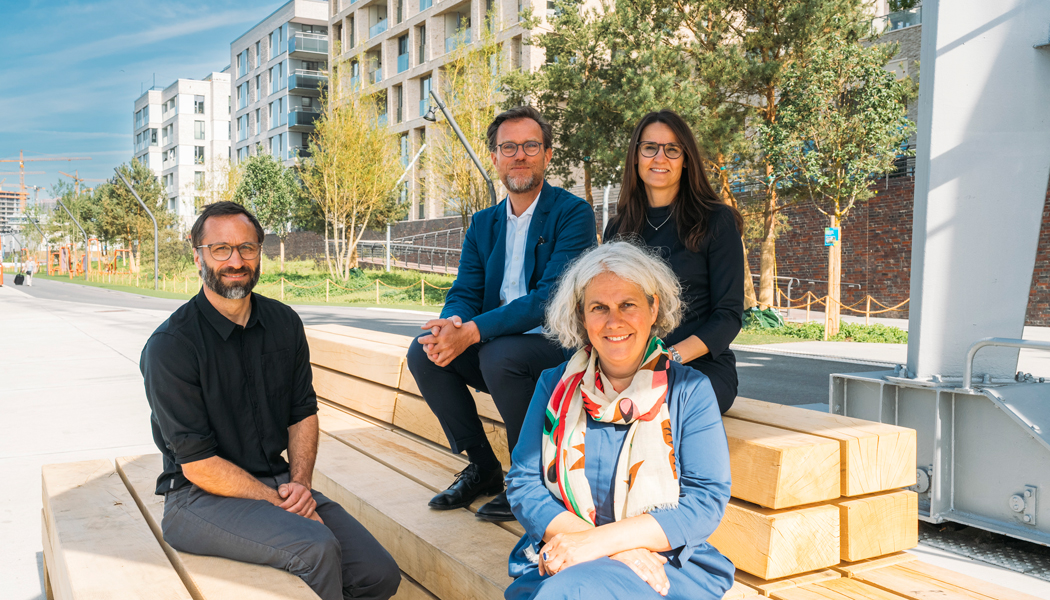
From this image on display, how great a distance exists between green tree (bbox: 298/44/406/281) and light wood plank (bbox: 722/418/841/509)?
34.7 meters

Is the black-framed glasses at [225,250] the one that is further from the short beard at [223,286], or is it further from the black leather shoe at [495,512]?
the black leather shoe at [495,512]

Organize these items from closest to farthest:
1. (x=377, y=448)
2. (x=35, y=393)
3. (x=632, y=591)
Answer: (x=632, y=591)
(x=377, y=448)
(x=35, y=393)

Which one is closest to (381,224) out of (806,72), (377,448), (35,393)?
(806,72)

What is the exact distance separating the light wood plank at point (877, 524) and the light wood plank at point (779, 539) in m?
0.04

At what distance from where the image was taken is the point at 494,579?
2.34 metres

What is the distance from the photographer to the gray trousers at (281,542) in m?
2.37

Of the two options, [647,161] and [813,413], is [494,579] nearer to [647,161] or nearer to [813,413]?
[813,413]

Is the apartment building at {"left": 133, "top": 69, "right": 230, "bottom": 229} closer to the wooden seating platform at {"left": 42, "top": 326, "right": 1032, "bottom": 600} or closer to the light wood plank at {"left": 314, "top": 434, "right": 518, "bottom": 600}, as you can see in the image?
the light wood plank at {"left": 314, "top": 434, "right": 518, "bottom": 600}

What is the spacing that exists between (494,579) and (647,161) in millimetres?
1619

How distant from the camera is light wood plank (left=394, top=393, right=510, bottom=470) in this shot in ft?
11.8

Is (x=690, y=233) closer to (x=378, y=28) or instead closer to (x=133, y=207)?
(x=378, y=28)

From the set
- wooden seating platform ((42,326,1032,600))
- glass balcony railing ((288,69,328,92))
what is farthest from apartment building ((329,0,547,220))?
wooden seating platform ((42,326,1032,600))

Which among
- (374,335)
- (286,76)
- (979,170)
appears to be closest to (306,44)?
(286,76)

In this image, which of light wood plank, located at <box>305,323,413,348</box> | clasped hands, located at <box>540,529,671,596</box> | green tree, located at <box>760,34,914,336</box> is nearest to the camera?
clasped hands, located at <box>540,529,671,596</box>
